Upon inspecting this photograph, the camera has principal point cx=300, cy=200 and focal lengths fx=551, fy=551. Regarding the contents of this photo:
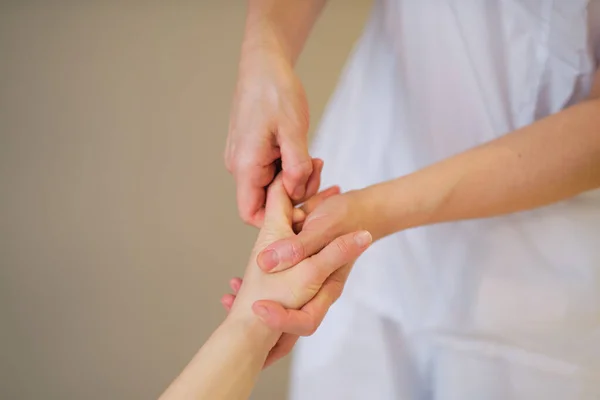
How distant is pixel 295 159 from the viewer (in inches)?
23.6

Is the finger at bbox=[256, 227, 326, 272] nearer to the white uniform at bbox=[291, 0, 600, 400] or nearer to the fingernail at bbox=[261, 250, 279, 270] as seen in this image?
the fingernail at bbox=[261, 250, 279, 270]

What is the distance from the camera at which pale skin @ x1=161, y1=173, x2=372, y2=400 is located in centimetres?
49

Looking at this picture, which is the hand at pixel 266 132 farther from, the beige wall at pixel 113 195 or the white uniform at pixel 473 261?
the beige wall at pixel 113 195

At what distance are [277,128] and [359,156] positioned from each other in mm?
179

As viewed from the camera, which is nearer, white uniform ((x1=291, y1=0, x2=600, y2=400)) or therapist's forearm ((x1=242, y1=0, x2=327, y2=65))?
white uniform ((x1=291, y1=0, x2=600, y2=400))

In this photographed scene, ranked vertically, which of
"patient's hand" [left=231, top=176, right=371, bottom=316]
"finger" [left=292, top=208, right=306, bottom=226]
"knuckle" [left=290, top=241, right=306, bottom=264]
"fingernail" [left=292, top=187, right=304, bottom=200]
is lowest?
"patient's hand" [left=231, top=176, right=371, bottom=316]

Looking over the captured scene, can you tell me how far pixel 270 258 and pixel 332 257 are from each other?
0.20ft

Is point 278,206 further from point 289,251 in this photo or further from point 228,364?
point 228,364

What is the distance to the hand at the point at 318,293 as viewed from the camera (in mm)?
526

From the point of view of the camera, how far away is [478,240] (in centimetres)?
66

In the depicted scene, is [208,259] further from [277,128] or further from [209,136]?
[277,128]

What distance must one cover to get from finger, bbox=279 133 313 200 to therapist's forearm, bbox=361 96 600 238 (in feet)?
0.24

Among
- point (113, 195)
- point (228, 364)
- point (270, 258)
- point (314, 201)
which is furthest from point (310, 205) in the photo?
point (113, 195)

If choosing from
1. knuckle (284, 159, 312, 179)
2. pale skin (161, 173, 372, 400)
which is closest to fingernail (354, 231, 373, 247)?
pale skin (161, 173, 372, 400)
